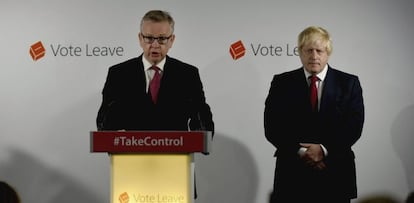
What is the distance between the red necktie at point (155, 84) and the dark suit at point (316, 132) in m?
0.89

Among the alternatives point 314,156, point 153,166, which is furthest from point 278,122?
point 153,166

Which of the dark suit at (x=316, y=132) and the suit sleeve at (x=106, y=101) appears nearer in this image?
the dark suit at (x=316, y=132)

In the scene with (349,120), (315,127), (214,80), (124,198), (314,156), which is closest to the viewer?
(124,198)

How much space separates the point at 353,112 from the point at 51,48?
7.99 feet

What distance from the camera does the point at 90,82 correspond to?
504 cm

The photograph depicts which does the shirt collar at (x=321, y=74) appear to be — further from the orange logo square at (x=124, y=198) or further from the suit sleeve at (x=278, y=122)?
the orange logo square at (x=124, y=198)

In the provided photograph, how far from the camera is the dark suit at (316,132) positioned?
4.61m

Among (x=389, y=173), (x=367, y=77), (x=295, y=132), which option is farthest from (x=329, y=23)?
(x=389, y=173)

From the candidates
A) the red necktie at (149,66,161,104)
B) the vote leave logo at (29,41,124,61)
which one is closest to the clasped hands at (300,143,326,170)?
the red necktie at (149,66,161,104)

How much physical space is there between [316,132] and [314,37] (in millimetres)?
721

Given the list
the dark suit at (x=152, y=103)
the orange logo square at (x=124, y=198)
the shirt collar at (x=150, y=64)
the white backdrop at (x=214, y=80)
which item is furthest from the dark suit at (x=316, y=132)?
the orange logo square at (x=124, y=198)

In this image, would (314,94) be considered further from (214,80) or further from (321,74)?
(214,80)

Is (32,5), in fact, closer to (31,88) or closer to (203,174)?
(31,88)

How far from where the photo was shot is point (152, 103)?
15.4 ft
